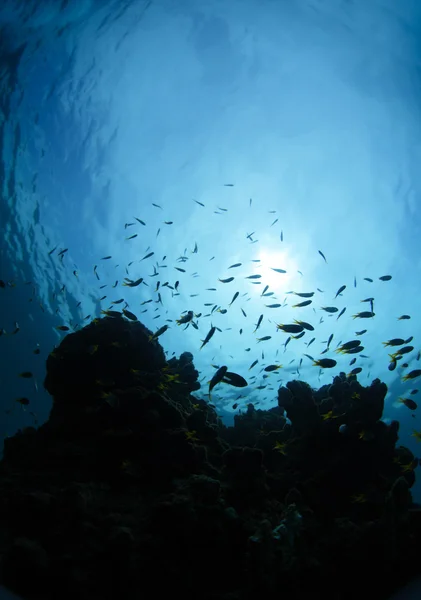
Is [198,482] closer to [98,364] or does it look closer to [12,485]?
[12,485]

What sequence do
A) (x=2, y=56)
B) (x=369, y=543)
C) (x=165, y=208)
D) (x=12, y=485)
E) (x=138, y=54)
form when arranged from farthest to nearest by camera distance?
(x=165, y=208)
(x=138, y=54)
(x=2, y=56)
(x=12, y=485)
(x=369, y=543)

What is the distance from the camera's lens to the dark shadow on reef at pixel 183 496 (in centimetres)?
358

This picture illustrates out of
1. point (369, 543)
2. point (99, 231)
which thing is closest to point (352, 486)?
point (369, 543)

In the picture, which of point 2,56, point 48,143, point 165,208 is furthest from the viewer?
point 165,208

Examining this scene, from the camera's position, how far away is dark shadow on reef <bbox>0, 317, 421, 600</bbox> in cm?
358

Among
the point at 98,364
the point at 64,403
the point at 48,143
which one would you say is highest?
the point at 48,143

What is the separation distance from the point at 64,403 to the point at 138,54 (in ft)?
63.7

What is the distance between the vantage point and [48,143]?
1822 cm

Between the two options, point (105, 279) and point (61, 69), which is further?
point (105, 279)

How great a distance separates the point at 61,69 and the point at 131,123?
4.34 meters

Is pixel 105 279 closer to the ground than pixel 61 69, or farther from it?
closer to the ground

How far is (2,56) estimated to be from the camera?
15.4 meters

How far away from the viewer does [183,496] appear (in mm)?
4129

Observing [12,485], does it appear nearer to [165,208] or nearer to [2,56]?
[165,208]
